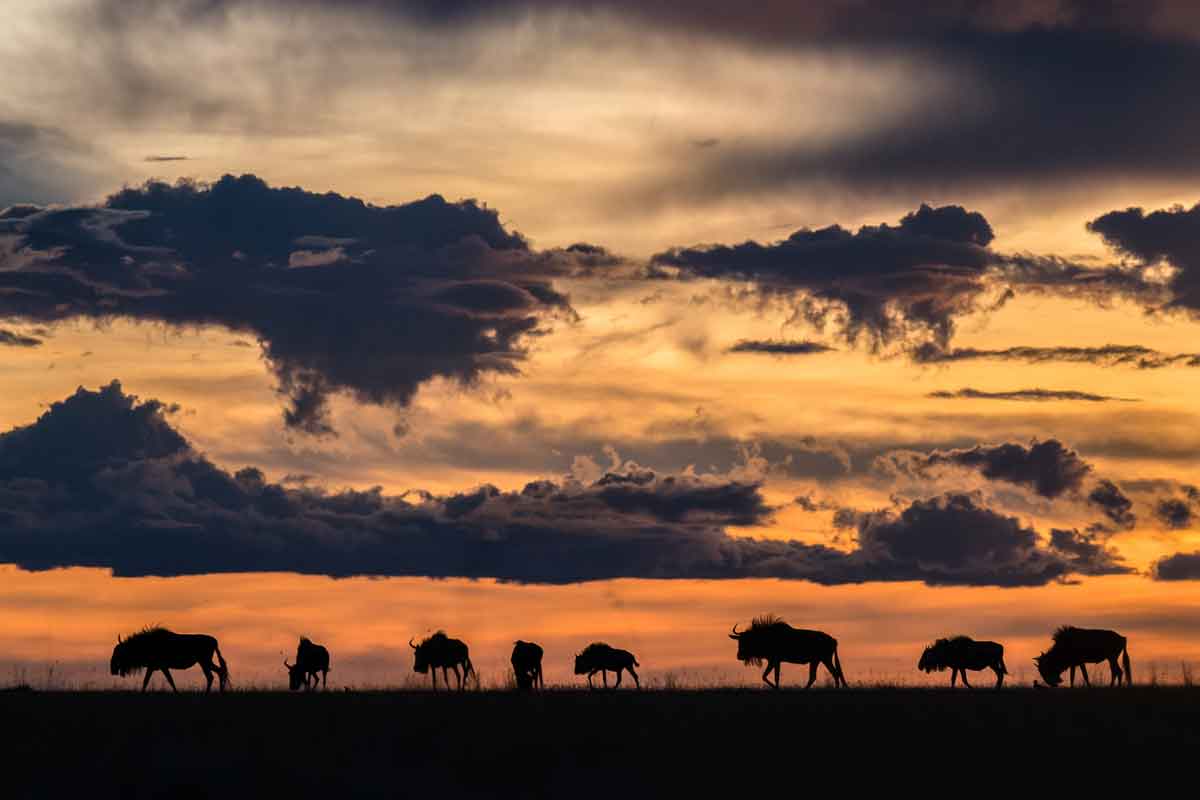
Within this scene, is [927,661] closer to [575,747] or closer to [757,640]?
[757,640]

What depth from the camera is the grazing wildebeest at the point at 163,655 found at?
55.8 metres

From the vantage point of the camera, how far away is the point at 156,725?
38906mm

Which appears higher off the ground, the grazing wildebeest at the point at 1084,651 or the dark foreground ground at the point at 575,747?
the grazing wildebeest at the point at 1084,651

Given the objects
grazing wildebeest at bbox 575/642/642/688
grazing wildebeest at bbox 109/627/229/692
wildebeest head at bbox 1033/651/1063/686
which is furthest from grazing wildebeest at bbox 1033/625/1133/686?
grazing wildebeest at bbox 109/627/229/692

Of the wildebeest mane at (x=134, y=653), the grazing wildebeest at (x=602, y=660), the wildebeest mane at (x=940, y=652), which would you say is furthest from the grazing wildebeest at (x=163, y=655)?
the wildebeest mane at (x=940, y=652)

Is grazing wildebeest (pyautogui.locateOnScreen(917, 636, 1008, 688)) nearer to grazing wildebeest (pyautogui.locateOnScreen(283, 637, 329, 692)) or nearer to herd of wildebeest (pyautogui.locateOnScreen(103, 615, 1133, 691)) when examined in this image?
herd of wildebeest (pyautogui.locateOnScreen(103, 615, 1133, 691))

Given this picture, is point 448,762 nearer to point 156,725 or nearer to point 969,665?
point 156,725

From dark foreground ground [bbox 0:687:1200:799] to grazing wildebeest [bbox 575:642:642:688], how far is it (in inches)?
686

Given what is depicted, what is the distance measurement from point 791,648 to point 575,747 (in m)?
25.5

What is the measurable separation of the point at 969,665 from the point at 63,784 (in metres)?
38.2

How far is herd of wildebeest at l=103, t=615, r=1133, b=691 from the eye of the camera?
5603 cm

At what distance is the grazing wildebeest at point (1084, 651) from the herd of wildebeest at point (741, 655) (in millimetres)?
40

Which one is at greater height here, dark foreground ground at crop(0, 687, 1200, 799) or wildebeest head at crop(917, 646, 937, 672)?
wildebeest head at crop(917, 646, 937, 672)

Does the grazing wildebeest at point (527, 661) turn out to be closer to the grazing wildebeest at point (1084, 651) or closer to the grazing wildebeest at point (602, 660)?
the grazing wildebeest at point (602, 660)
